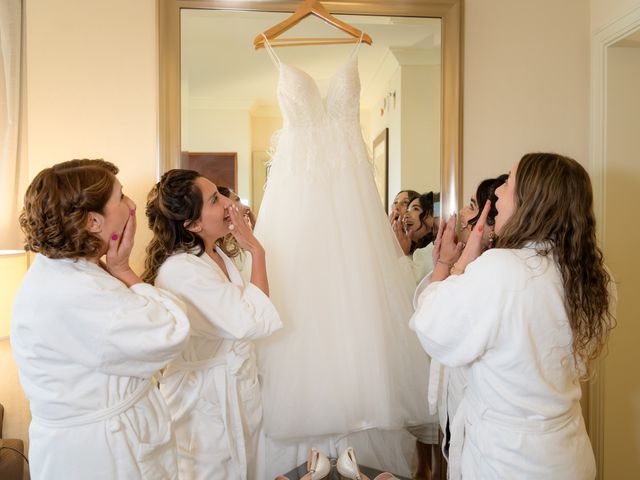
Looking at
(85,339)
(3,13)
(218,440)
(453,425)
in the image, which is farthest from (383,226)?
(3,13)

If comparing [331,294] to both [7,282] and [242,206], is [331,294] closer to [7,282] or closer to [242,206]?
[242,206]

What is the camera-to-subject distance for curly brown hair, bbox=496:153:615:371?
122cm

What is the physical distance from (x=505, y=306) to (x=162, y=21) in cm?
158

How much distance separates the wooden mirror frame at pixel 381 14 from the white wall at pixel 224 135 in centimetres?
6

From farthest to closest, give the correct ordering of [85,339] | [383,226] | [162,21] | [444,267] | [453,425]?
[162,21], [383,226], [444,267], [453,425], [85,339]

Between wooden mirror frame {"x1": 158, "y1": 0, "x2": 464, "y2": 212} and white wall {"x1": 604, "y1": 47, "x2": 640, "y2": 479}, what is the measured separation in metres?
0.62

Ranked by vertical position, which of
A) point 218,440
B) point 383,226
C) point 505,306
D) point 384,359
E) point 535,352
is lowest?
point 218,440

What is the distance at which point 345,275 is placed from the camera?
1.79 m

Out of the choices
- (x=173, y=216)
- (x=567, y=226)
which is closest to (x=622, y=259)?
(x=567, y=226)

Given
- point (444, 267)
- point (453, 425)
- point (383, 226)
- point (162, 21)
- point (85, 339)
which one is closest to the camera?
point (85, 339)

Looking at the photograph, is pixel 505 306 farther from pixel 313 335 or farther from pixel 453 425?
pixel 313 335

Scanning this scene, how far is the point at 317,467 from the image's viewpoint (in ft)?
5.16

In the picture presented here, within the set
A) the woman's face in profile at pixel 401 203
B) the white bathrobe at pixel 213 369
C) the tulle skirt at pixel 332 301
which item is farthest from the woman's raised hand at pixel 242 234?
the woman's face in profile at pixel 401 203

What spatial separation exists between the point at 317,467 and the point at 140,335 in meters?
0.71
